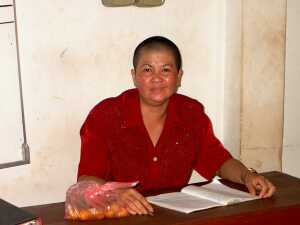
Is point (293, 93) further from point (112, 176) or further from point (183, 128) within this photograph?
point (112, 176)

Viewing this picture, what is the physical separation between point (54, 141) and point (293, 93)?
129 cm

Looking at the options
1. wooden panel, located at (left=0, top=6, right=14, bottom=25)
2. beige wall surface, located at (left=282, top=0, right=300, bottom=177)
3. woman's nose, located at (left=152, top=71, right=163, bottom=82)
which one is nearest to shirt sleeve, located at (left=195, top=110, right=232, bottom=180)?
woman's nose, located at (left=152, top=71, right=163, bottom=82)

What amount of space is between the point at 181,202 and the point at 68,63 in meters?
0.90

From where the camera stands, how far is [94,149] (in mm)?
2312

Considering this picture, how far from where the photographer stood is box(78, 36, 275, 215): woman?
230 centimetres

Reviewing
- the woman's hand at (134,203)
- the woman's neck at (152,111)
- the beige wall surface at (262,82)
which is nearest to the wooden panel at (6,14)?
the woman's neck at (152,111)

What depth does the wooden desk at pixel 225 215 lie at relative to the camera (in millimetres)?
1861

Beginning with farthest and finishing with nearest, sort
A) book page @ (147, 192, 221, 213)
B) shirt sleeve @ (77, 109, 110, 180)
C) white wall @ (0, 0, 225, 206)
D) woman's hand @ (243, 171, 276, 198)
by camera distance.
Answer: white wall @ (0, 0, 225, 206) → shirt sleeve @ (77, 109, 110, 180) → woman's hand @ (243, 171, 276, 198) → book page @ (147, 192, 221, 213)

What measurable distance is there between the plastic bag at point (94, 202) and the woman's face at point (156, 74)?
1.41ft

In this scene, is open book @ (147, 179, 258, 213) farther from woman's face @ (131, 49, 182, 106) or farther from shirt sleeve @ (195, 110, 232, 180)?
woman's face @ (131, 49, 182, 106)

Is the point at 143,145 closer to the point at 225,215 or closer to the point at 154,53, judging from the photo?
the point at 154,53

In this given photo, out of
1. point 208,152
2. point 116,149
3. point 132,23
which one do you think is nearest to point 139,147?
point 116,149

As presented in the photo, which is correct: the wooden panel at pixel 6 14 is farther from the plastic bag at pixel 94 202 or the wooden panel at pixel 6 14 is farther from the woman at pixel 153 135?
the plastic bag at pixel 94 202

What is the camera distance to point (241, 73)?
2812 millimetres
